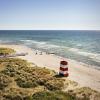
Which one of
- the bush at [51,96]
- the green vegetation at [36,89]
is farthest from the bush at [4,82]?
the bush at [51,96]

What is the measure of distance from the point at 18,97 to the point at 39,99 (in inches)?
75.4

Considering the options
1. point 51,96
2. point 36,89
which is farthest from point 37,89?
point 51,96

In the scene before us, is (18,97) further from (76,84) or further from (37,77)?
(76,84)

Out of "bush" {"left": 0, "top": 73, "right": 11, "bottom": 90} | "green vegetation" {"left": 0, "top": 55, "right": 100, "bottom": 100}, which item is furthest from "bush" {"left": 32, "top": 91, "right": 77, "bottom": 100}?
"bush" {"left": 0, "top": 73, "right": 11, "bottom": 90}

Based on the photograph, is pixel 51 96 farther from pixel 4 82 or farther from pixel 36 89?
pixel 4 82

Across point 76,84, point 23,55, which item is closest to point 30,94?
point 76,84

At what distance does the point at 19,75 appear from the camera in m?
23.0

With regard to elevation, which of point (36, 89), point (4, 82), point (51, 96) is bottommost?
point (36, 89)

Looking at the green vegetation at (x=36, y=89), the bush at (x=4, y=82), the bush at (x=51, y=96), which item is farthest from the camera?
the bush at (x=4, y=82)

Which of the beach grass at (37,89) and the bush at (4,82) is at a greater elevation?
the bush at (4,82)

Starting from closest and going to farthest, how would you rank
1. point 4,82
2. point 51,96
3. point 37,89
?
point 51,96 < point 37,89 < point 4,82

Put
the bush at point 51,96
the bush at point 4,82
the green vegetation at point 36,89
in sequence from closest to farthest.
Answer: the bush at point 51,96 < the green vegetation at point 36,89 < the bush at point 4,82

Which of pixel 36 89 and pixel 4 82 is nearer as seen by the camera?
pixel 36 89

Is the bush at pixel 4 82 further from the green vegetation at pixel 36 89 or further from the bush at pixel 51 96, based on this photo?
the bush at pixel 51 96
